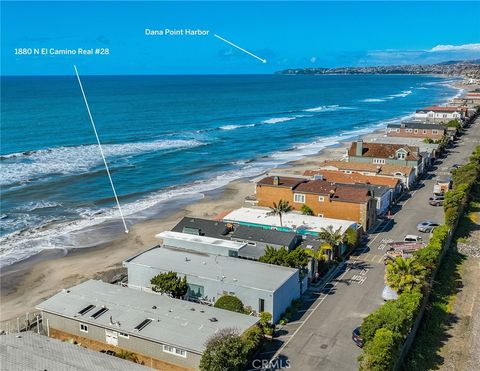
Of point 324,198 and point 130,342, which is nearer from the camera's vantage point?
point 130,342

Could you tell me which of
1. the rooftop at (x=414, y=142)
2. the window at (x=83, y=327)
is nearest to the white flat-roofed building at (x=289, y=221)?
the window at (x=83, y=327)

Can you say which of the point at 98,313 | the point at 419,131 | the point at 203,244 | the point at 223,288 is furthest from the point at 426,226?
the point at 419,131

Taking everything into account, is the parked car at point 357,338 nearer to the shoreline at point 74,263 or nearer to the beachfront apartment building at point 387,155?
the shoreline at point 74,263

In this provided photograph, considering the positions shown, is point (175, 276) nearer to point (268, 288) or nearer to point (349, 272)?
point (268, 288)

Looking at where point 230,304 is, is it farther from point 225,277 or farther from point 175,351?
point 175,351

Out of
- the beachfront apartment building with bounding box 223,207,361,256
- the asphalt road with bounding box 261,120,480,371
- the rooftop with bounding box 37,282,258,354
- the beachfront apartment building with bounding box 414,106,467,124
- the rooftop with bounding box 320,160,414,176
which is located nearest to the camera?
the rooftop with bounding box 37,282,258,354

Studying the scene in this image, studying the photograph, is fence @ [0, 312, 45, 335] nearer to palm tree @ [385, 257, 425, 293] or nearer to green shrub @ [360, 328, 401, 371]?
green shrub @ [360, 328, 401, 371]

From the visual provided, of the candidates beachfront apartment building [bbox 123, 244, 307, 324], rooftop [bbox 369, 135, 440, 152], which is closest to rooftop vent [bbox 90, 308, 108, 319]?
beachfront apartment building [bbox 123, 244, 307, 324]
